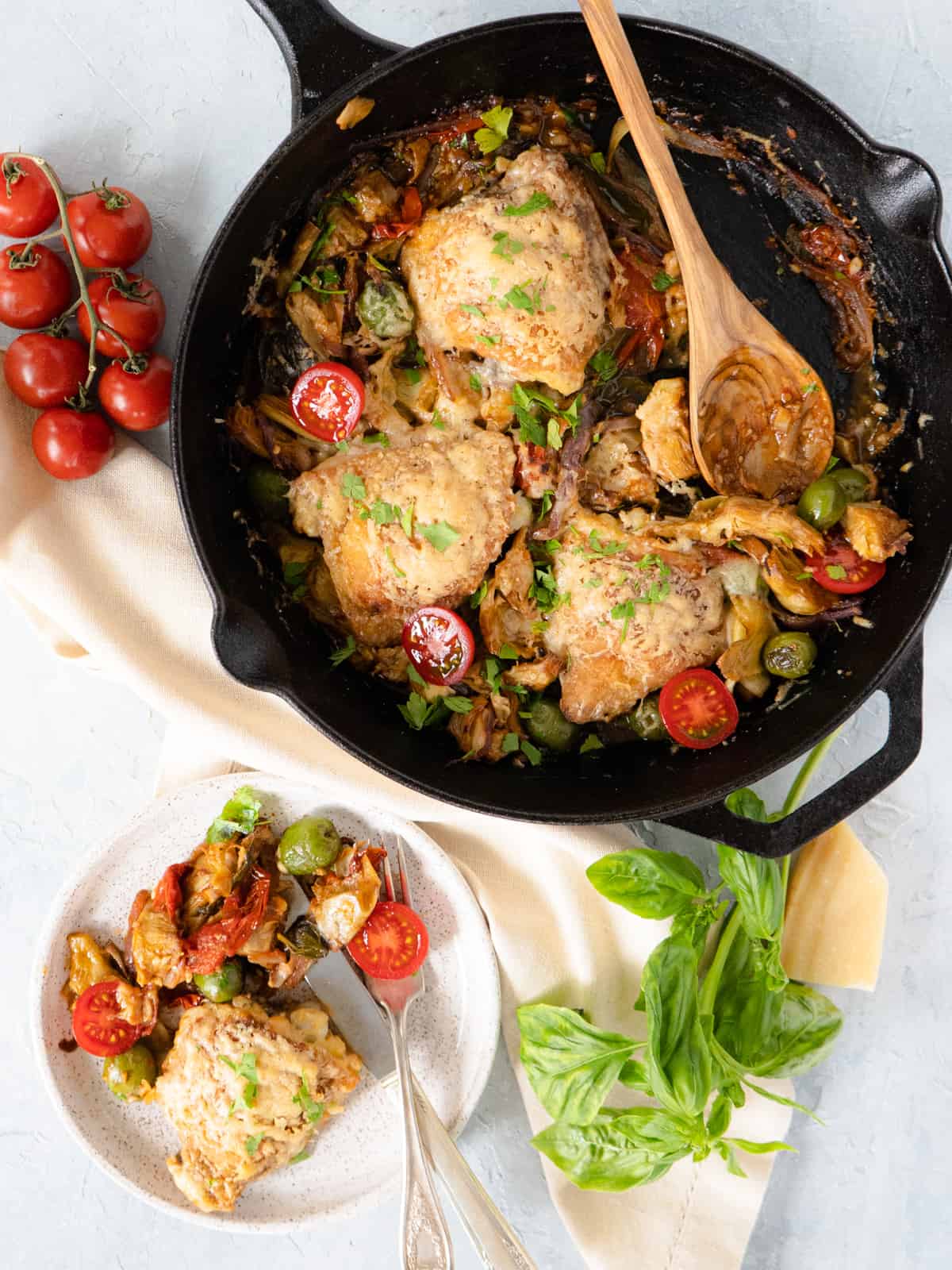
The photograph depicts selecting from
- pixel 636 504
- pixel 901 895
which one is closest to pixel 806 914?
pixel 901 895

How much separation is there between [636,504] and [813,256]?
3.11 feet

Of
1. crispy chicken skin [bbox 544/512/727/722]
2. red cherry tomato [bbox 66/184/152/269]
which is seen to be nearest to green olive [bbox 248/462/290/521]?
red cherry tomato [bbox 66/184/152/269]

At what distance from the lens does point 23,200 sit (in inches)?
119

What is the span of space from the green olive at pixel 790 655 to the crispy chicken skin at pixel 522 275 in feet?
3.15

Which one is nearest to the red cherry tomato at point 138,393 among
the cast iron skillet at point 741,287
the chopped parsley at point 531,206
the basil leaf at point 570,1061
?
the cast iron skillet at point 741,287

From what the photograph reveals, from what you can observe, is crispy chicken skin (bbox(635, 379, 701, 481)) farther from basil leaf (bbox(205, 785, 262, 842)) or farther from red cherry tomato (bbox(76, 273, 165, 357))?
basil leaf (bbox(205, 785, 262, 842))

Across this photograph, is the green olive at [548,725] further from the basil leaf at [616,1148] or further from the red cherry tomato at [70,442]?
the red cherry tomato at [70,442]

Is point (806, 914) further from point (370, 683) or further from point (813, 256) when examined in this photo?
point (813, 256)

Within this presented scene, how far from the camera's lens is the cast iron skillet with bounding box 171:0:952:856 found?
9.17ft

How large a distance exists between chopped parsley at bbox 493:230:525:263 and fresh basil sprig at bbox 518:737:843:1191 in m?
1.71

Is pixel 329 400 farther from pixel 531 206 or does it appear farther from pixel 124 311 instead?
pixel 531 206

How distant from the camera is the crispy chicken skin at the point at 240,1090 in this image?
125 inches

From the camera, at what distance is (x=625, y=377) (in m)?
3.18

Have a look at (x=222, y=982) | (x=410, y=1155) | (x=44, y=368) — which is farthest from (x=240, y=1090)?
(x=44, y=368)
